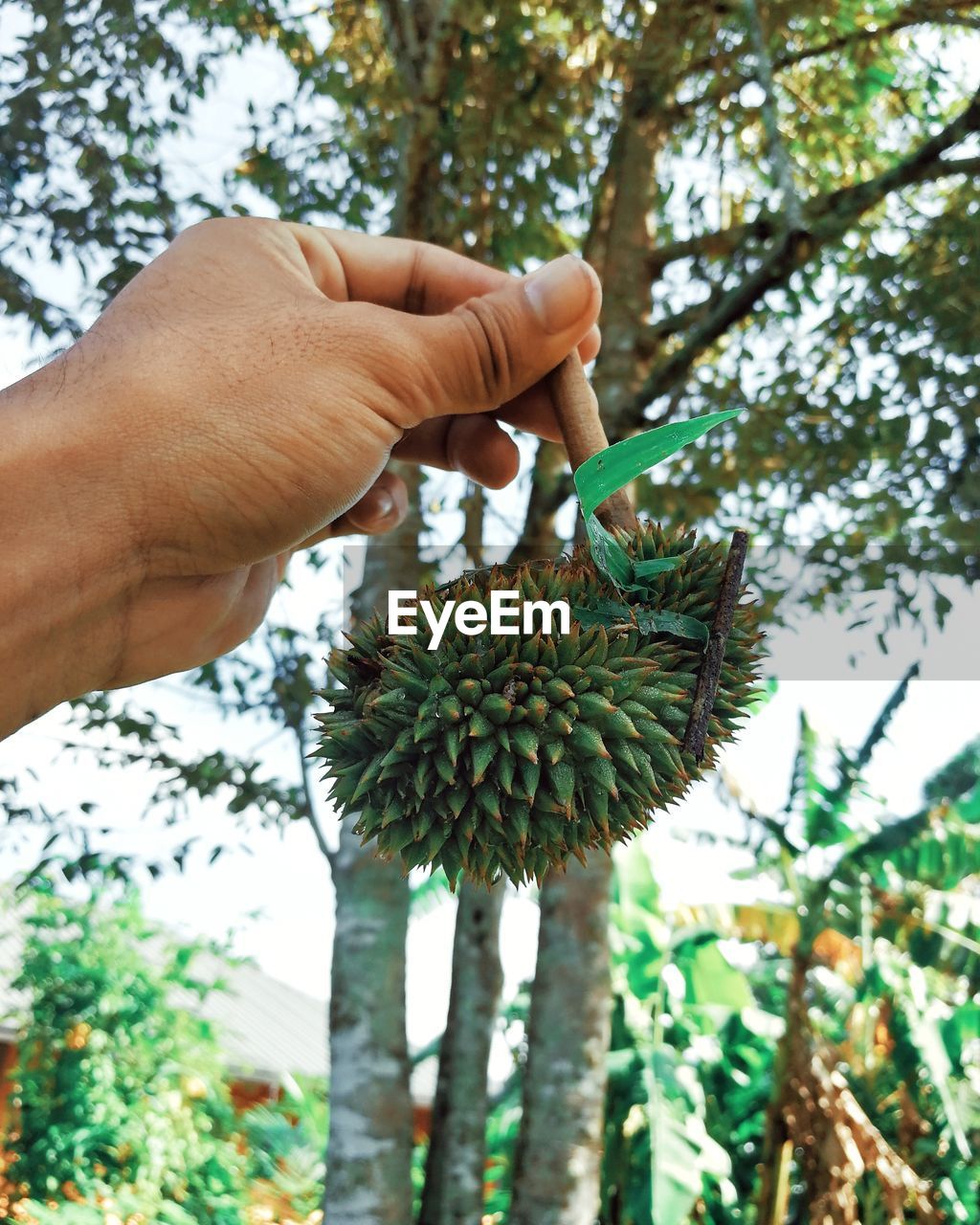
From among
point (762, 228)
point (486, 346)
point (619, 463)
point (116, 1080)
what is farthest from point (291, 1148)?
point (619, 463)

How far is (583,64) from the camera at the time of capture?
4.93 m

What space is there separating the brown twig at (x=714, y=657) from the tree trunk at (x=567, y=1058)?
2.61m

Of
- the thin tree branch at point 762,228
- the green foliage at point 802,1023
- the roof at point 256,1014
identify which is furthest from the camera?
the roof at point 256,1014

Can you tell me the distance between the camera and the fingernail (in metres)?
1.41

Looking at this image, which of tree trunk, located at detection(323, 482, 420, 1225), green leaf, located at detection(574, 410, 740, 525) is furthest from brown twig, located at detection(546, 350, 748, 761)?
tree trunk, located at detection(323, 482, 420, 1225)

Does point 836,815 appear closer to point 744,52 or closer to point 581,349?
point 744,52

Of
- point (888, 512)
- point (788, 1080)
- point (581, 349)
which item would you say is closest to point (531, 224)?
point (888, 512)

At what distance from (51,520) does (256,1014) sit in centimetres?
1250

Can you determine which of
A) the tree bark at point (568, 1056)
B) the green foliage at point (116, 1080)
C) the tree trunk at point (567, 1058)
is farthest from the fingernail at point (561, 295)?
the green foliage at point (116, 1080)

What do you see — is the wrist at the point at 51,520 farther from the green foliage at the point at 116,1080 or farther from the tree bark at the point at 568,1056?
the green foliage at the point at 116,1080

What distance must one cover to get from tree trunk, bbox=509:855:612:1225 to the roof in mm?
5084

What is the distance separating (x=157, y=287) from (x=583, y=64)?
13.8 ft

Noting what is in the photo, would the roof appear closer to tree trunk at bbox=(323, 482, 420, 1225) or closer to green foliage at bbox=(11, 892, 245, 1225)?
green foliage at bbox=(11, 892, 245, 1225)

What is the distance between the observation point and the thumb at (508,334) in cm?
141
